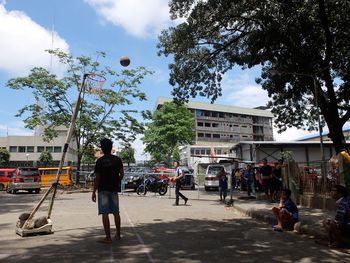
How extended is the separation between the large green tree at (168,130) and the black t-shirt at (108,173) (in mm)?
48231

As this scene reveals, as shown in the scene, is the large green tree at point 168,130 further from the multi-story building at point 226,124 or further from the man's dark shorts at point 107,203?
the man's dark shorts at point 107,203

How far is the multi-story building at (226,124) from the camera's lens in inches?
3757

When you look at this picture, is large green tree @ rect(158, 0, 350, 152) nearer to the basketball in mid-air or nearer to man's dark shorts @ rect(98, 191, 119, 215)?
the basketball in mid-air

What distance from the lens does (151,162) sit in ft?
232

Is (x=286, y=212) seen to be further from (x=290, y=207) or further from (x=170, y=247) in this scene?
(x=170, y=247)

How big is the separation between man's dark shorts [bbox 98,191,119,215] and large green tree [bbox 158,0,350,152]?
11.0 metres

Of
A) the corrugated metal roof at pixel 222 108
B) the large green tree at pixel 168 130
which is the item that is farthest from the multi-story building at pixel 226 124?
the large green tree at pixel 168 130

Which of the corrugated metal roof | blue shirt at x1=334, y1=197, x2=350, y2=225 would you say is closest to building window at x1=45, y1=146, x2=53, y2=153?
the corrugated metal roof

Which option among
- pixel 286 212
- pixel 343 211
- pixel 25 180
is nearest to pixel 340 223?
pixel 343 211

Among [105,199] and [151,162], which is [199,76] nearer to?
[105,199]

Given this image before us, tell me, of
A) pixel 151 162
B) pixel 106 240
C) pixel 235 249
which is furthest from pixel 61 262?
pixel 151 162

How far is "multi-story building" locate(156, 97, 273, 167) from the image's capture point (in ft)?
313

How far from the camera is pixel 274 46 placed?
19.3 m

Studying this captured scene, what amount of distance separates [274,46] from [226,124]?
81.8 metres
